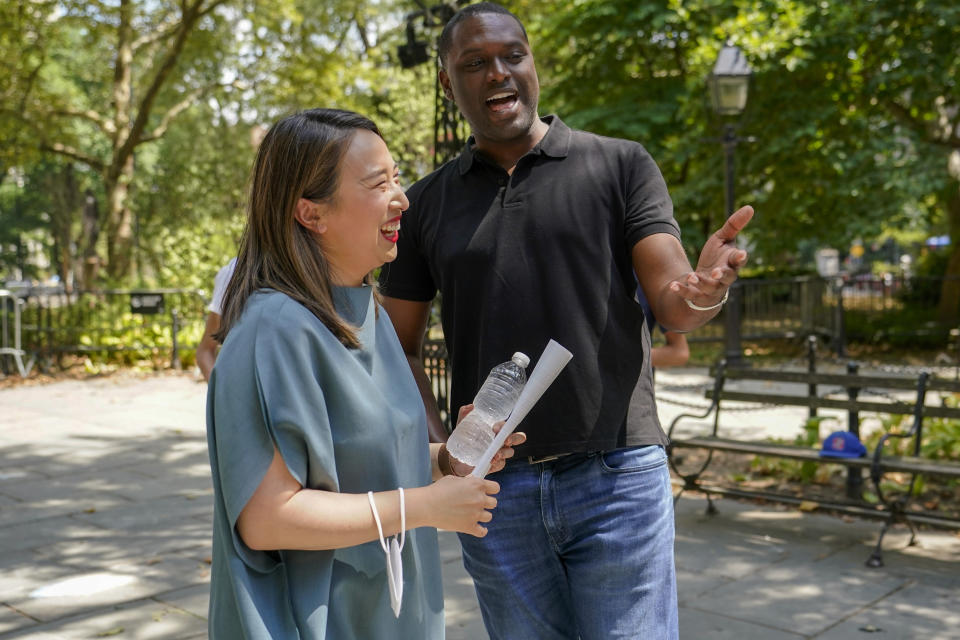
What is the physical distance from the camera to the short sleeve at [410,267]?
2.56 m

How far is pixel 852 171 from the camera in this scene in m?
16.5

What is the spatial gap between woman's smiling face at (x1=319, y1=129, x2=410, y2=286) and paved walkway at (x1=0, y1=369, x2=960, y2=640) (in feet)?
10.1

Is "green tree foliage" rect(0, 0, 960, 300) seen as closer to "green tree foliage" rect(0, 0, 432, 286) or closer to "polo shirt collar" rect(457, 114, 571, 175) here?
"green tree foliage" rect(0, 0, 432, 286)

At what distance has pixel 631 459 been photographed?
229 cm

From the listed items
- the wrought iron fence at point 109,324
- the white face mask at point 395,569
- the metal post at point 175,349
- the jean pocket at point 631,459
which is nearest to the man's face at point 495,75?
the jean pocket at point 631,459

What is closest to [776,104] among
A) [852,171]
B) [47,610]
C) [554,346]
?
[852,171]

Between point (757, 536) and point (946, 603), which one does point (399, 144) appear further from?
point (946, 603)

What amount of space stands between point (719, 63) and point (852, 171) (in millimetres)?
4679

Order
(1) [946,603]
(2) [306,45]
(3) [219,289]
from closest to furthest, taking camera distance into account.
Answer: (1) [946,603]
(3) [219,289]
(2) [306,45]

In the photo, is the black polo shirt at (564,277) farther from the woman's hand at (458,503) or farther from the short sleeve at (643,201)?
the woman's hand at (458,503)

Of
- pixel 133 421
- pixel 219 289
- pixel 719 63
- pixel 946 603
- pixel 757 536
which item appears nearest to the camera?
pixel 946 603

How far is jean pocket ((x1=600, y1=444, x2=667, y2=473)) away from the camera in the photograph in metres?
2.28

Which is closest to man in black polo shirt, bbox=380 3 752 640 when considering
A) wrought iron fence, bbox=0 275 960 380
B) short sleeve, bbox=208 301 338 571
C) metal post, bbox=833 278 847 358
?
short sleeve, bbox=208 301 338 571

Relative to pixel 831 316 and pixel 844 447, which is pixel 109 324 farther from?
pixel 844 447
